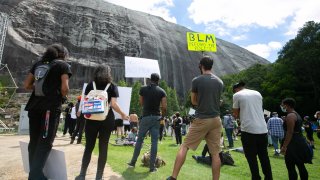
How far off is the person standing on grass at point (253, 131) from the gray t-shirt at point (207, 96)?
75cm

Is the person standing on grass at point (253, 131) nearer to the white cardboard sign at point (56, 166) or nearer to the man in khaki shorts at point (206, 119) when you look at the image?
the man in khaki shorts at point (206, 119)

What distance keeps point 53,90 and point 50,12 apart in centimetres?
7961

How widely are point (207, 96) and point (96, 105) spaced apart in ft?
5.60

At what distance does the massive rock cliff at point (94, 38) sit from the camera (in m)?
68.1

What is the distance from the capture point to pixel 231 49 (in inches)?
3905

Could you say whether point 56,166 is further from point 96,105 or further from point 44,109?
point 96,105

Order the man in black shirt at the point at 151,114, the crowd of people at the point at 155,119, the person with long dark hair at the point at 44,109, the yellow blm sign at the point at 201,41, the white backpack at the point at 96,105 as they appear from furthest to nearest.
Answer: the yellow blm sign at the point at 201,41
the man in black shirt at the point at 151,114
the white backpack at the point at 96,105
the crowd of people at the point at 155,119
the person with long dark hair at the point at 44,109

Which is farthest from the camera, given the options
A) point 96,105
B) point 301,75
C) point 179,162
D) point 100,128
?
point 301,75

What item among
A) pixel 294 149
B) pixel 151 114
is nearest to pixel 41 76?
pixel 151 114

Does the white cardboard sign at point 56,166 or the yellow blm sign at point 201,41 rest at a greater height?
the yellow blm sign at point 201,41

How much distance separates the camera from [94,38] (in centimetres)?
7675

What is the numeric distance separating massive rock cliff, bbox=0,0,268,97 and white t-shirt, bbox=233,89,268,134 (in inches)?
2604

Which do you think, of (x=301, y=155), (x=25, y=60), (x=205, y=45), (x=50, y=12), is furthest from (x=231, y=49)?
(x=301, y=155)

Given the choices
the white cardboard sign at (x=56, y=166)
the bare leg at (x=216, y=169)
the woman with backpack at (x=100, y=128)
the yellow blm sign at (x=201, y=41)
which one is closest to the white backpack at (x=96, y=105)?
the woman with backpack at (x=100, y=128)
